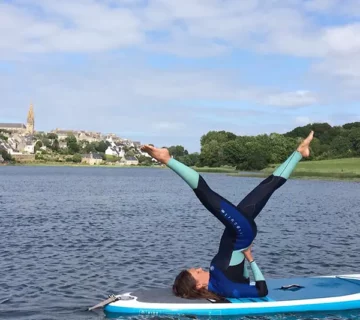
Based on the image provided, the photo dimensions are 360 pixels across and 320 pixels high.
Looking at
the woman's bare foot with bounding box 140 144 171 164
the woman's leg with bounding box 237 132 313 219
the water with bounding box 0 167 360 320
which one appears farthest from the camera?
the water with bounding box 0 167 360 320

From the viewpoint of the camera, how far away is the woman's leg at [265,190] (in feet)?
41.6

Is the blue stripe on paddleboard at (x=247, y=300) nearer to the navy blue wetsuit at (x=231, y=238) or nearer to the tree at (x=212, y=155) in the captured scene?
the navy blue wetsuit at (x=231, y=238)

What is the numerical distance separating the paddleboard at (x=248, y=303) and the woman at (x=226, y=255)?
259mm

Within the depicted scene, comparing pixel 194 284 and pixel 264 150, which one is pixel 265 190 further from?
pixel 264 150

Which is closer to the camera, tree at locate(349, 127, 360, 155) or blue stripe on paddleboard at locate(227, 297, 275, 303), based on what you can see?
blue stripe on paddleboard at locate(227, 297, 275, 303)

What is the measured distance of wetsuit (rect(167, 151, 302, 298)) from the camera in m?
12.2

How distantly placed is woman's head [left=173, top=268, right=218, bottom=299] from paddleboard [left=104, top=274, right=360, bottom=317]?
0.22m

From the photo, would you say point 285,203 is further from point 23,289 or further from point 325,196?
point 23,289

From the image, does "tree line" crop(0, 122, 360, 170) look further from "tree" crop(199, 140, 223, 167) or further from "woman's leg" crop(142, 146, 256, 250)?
"woman's leg" crop(142, 146, 256, 250)

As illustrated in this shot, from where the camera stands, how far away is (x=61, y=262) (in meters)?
20.6

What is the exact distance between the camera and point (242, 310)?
12180mm

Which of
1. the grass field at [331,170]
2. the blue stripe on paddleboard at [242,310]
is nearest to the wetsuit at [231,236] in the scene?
the blue stripe on paddleboard at [242,310]

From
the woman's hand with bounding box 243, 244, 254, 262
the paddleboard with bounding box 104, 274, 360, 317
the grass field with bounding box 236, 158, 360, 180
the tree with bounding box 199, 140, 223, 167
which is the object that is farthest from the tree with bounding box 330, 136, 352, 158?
the woman's hand with bounding box 243, 244, 254, 262

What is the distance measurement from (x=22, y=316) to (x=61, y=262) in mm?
7125
